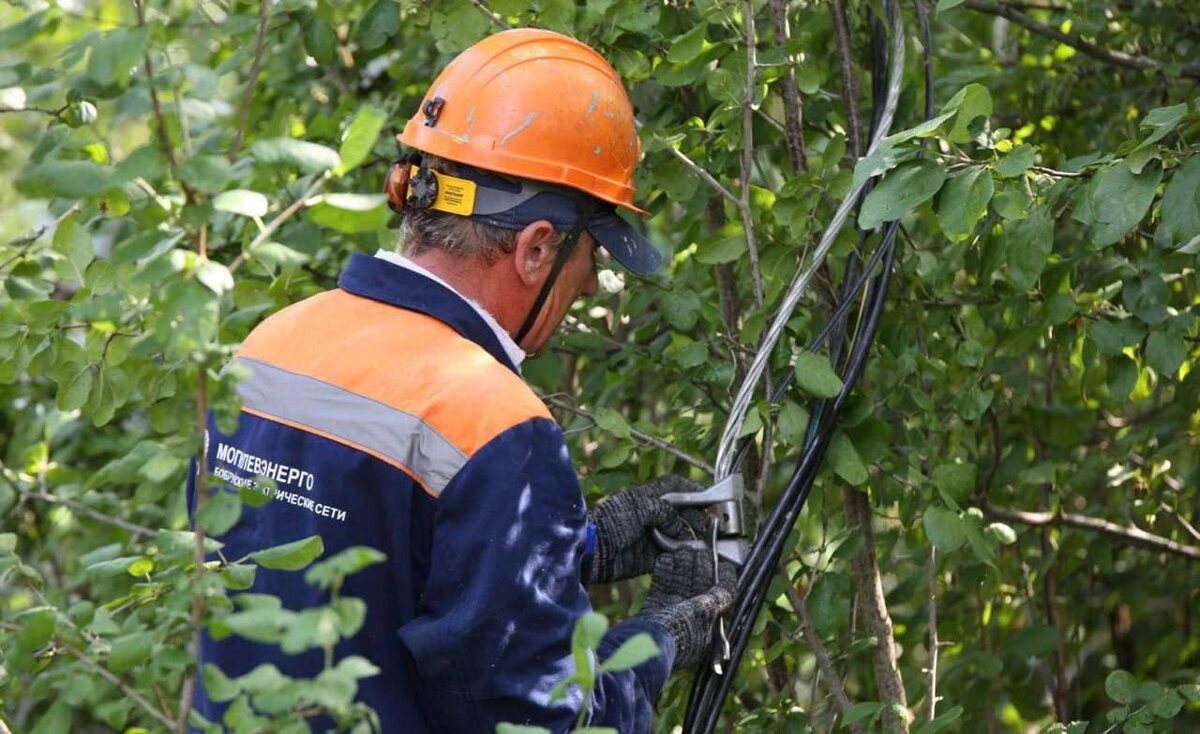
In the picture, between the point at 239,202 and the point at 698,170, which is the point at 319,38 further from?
the point at 239,202

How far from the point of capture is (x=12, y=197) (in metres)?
9.06

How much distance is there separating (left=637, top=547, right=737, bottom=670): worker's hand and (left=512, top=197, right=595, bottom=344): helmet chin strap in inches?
21.7

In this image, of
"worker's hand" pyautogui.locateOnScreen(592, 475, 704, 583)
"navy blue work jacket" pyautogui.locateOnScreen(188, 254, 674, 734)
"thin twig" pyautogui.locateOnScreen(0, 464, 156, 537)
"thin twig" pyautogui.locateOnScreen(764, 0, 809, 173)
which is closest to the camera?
"thin twig" pyautogui.locateOnScreen(0, 464, 156, 537)

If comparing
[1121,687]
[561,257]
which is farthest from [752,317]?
[1121,687]

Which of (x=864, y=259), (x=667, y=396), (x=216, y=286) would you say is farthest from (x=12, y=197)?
(x=216, y=286)

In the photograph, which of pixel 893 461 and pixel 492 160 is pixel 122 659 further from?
pixel 893 461

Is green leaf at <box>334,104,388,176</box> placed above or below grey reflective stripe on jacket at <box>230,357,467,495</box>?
above

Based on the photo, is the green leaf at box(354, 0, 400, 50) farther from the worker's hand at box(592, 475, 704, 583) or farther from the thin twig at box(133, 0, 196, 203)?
the thin twig at box(133, 0, 196, 203)

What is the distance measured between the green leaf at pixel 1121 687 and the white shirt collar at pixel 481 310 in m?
1.37

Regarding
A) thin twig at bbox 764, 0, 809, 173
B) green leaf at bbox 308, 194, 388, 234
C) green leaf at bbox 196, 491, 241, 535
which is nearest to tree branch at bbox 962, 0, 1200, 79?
thin twig at bbox 764, 0, 809, 173

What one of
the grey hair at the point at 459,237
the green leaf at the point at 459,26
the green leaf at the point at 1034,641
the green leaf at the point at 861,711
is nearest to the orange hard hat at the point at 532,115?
the grey hair at the point at 459,237

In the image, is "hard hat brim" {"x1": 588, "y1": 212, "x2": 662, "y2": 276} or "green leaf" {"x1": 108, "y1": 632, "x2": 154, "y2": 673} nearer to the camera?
"green leaf" {"x1": 108, "y1": 632, "x2": 154, "y2": 673}

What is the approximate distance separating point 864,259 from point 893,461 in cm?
46

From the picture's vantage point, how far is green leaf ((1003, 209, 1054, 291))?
2732 millimetres
